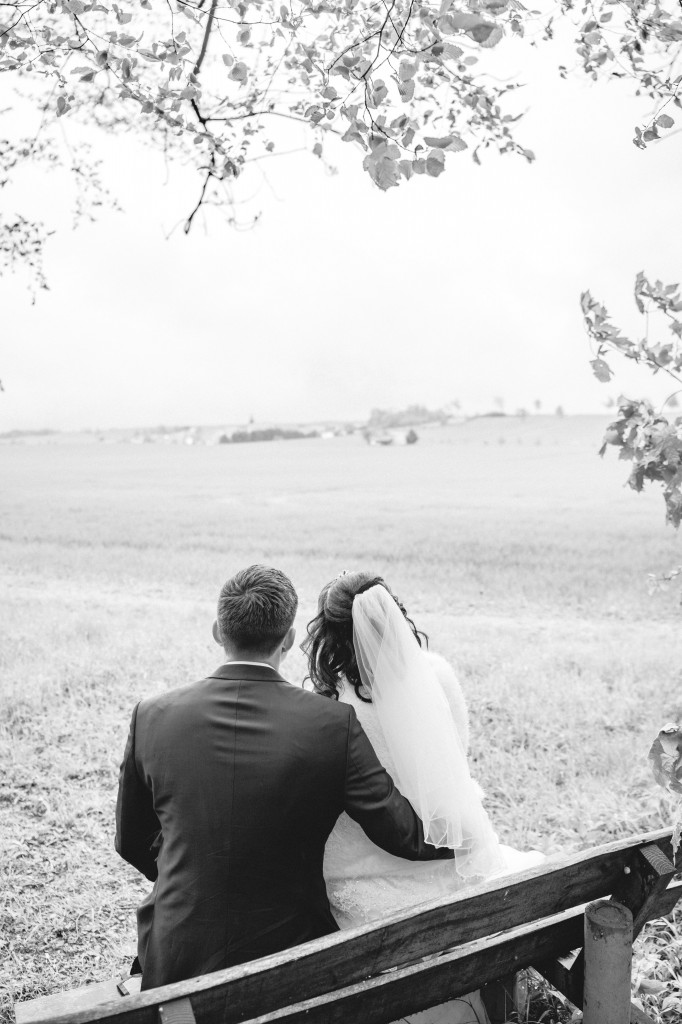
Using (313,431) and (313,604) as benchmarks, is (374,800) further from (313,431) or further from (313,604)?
(313,431)

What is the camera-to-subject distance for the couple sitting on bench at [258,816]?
6.90 feet

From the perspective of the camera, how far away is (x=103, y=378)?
13133mm

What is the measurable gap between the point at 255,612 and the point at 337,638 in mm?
604

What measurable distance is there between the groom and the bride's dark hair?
581 millimetres

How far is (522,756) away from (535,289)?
43.9 ft

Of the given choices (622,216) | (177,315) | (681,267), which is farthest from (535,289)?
(681,267)

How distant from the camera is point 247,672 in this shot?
221 cm

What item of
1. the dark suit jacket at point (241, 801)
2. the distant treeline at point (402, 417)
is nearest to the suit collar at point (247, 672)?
the dark suit jacket at point (241, 801)

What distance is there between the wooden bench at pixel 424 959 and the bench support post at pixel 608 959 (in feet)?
0.10

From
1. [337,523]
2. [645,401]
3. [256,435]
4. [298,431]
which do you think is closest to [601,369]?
[645,401]

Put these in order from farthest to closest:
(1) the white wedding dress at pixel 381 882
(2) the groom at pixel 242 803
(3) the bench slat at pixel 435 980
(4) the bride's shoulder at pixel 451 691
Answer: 1. (4) the bride's shoulder at pixel 451 691
2. (1) the white wedding dress at pixel 381 882
3. (2) the groom at pixel 242 803
4. (3) the bench slat at pixel 435 980

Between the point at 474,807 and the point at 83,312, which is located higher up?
the point at 83,312

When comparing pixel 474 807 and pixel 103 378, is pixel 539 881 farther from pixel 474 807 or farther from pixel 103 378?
pixel 103 378

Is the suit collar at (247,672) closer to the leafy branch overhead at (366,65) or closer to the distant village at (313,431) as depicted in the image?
the leafy branch overhead at (366,65)
